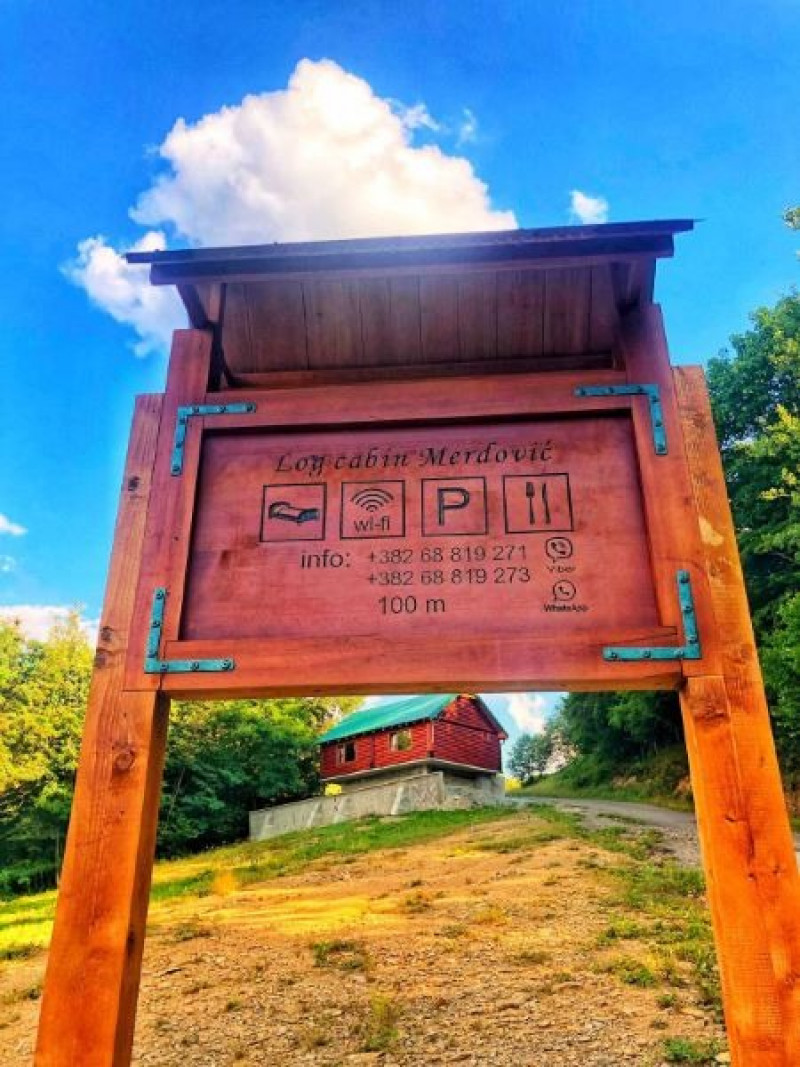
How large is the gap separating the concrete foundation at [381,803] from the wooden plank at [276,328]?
977 inches

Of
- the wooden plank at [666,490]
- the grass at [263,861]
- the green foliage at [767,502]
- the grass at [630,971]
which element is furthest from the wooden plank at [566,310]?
the green foliage at [767,502]

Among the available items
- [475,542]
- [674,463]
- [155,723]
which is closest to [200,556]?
[155,723]

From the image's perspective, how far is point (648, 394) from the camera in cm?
307

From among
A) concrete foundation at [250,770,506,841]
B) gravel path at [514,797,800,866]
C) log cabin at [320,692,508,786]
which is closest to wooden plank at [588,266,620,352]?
gravel path at [514,797,800,866]

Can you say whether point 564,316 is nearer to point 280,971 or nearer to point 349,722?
point 280,971

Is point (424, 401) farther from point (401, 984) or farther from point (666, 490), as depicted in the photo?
point (401, 984)

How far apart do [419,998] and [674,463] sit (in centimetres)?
649

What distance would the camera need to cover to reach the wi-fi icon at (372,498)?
2988mm

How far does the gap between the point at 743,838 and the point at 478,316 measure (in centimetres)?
248

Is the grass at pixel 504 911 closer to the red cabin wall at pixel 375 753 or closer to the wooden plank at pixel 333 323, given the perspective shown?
the wooden plank at pixel 333 323

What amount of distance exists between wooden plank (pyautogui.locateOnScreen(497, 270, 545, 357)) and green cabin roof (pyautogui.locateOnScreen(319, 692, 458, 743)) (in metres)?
27.0

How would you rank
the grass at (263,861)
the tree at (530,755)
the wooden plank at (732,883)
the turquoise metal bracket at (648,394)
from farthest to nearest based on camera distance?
the tree at (530,755) → the grass at (263,861) → the turquoise metal bracket at (648,394) → the wooden plank at (732,883)

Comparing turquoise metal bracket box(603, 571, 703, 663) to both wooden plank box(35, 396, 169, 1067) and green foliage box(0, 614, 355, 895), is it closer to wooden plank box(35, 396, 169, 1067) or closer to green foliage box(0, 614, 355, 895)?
wooden plank box(35, 396, 169, 1067)

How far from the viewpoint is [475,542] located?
2.87 m
